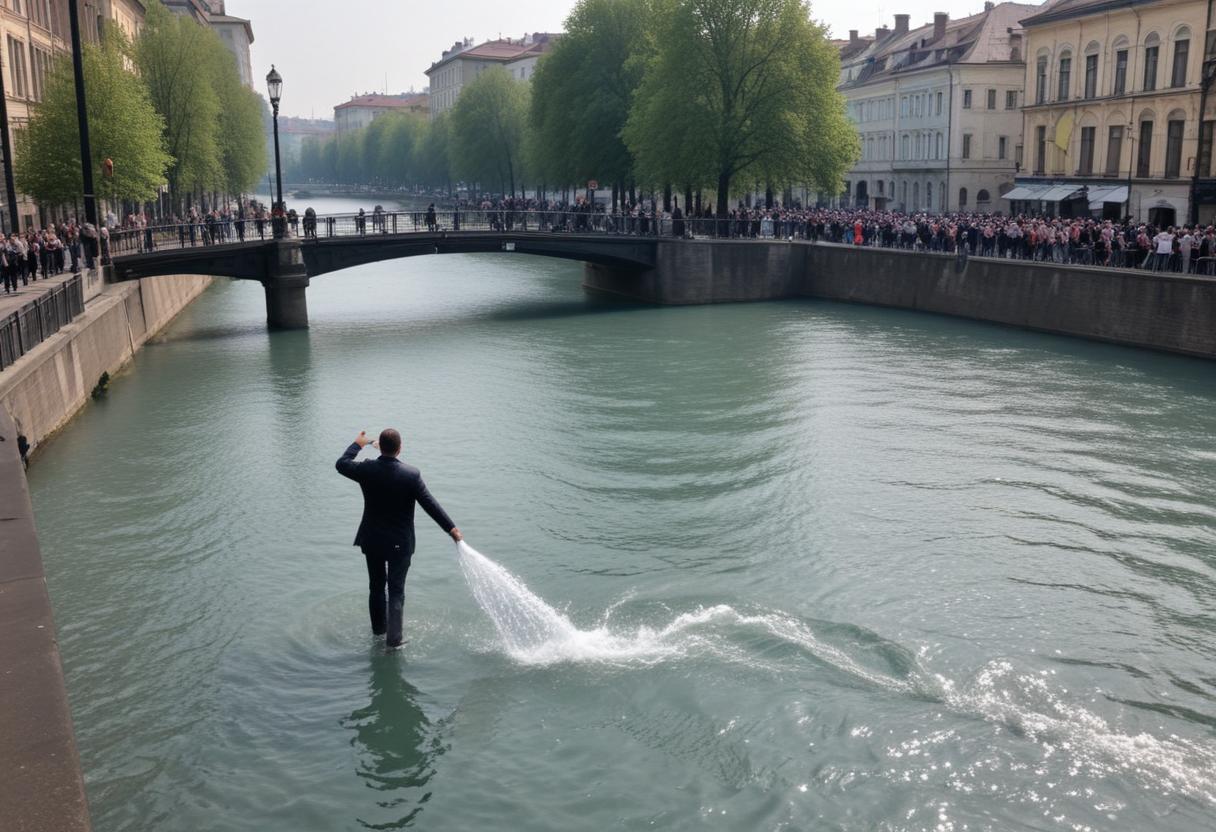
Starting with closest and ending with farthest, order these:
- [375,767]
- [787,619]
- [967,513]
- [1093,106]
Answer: [375,767]
[787,619]
[967,513]
[1093,106]

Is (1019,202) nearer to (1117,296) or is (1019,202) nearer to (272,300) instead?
(1117,296)

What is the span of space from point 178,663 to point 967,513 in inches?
413

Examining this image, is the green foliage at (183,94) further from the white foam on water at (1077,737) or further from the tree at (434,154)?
the tree at (434,154)

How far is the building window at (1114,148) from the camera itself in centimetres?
5072

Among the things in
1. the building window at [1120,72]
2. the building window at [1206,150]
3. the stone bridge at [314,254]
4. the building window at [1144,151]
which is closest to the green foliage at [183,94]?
the stone bridge at [314,254]

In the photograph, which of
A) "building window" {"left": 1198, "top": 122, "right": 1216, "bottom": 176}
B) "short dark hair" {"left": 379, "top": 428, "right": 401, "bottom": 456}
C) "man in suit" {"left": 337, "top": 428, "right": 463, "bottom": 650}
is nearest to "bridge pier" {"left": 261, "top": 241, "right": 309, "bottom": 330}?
"man in suit" {"left": 337, "top": 428, "right": 463, "bottom": 650}

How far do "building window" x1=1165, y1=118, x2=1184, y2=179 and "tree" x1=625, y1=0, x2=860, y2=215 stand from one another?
12.7 metres

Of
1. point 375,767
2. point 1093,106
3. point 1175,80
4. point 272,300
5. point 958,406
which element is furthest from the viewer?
point 1093,106

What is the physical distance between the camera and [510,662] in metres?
10.9

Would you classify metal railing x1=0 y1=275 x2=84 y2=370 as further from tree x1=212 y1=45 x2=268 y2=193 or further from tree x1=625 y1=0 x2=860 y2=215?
tree x1=212 y1=45 x2=268 y2=193

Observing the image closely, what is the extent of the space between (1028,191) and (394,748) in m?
54.6

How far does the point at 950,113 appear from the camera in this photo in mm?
72938

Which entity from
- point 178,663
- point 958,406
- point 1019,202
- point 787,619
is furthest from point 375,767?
point 1019,202

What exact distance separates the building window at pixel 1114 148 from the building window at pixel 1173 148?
10.3ft
